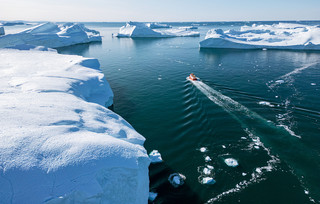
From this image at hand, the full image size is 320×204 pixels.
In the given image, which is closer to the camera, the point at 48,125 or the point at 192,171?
the point at 48,125

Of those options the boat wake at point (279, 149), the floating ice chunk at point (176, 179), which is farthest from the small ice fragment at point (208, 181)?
the floating ice chunk at point (176, 179)

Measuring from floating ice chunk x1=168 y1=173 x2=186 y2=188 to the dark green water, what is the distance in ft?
0.68

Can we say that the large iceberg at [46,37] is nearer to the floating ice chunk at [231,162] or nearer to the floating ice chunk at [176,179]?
the floating ice chunk at [176,179]

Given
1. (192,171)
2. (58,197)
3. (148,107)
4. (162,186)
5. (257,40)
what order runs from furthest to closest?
(257,40)
(148,107)
(192,171)
(162,186)
(58,197)

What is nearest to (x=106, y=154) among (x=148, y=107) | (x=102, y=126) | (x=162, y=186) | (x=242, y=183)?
(x=102, y=126)

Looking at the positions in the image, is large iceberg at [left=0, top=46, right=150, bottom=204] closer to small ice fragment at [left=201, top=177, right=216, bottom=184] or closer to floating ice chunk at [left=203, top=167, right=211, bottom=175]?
small ice fragment at [left=201, top=177, right=216, bottom=184]

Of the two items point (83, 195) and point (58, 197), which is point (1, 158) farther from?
point (83, 195)

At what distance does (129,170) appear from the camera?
18.6ft

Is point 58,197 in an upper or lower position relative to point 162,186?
upper

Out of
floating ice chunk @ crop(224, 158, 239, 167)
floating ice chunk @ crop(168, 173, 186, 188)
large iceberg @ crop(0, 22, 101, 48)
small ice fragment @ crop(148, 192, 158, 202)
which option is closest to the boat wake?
floating ice chunk @ crop(224, 158, 239, 167)

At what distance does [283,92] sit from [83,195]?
19.7 m

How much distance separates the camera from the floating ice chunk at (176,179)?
26.6ft

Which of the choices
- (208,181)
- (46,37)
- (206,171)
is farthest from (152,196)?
(46,37)

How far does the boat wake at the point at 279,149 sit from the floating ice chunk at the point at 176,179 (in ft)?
4.88
